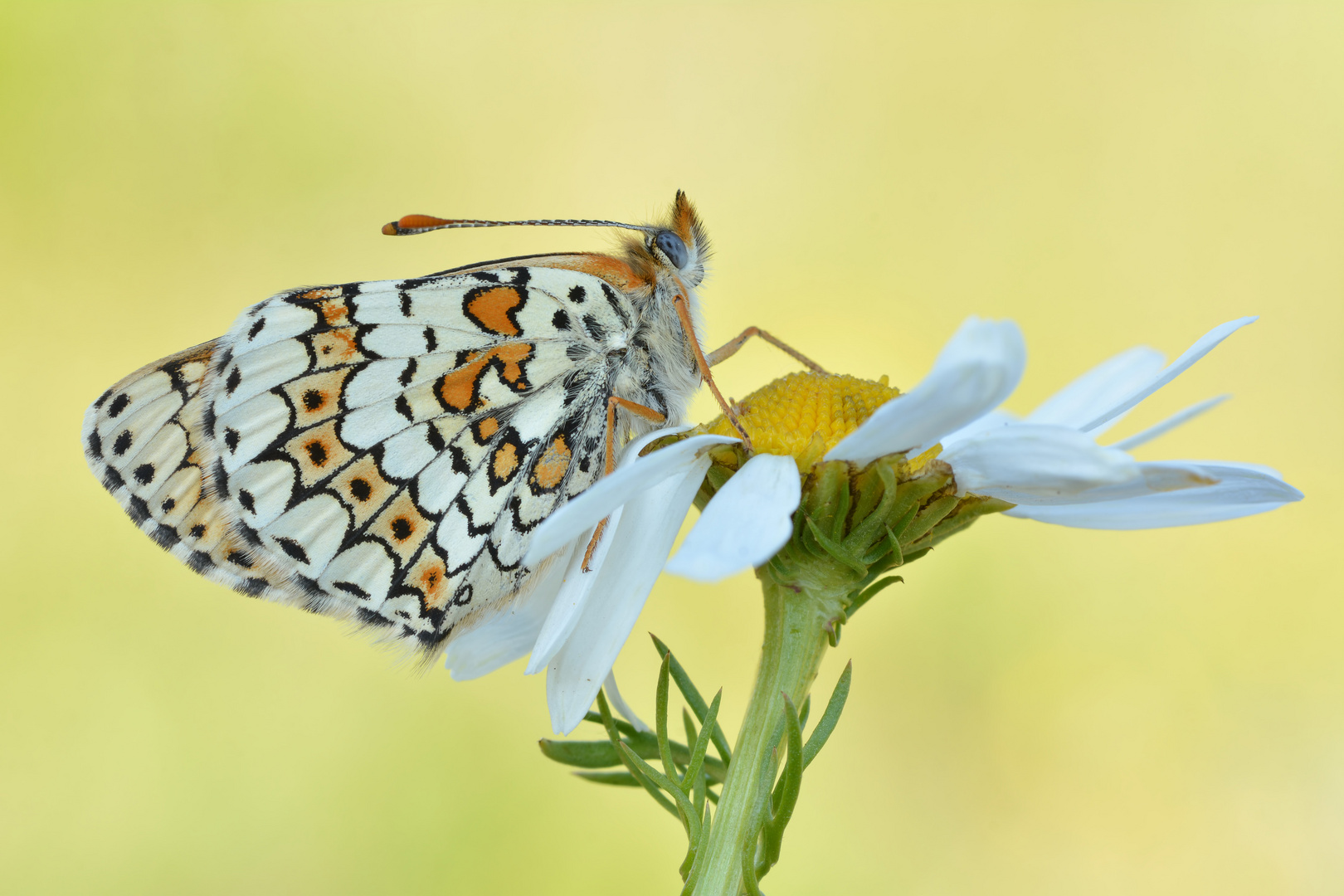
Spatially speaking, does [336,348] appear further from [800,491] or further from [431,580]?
[800,491]

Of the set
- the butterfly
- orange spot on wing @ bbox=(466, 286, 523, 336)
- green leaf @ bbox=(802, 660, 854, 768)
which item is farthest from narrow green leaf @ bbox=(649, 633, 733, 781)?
orange spot on wing @ bbox=(466, 286, 523, 336)

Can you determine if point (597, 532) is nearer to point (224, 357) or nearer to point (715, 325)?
point (224, 357)

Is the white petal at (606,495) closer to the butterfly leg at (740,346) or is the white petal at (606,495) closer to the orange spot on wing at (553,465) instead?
the orange spot on wing at (553,465)

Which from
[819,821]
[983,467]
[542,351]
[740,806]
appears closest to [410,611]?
[542,351]

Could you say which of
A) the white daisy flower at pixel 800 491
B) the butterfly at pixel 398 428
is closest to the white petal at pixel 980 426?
the white daisy flower at pixel 800 491

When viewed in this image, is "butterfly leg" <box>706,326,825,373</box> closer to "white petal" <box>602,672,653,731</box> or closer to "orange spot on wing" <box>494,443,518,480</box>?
"orange spot on wing" <box>494,443,518,480</box>
